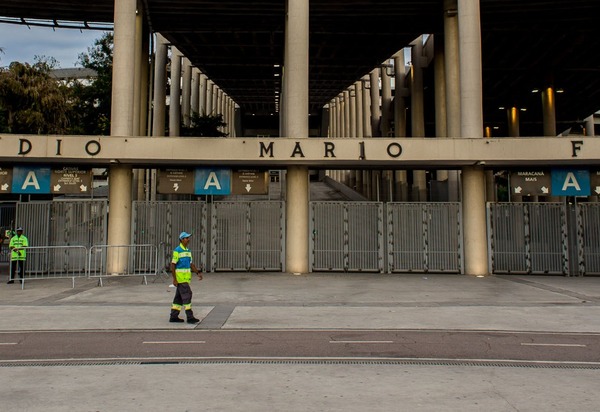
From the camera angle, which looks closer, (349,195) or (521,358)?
(521,358)

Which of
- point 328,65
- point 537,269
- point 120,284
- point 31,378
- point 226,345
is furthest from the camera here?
point 328,65

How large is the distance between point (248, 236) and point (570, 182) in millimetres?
12900

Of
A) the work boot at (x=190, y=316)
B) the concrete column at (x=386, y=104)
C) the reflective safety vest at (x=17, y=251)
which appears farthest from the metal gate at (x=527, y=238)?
the concrete column at (x=386, y=104)

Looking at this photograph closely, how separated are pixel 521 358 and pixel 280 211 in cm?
1273

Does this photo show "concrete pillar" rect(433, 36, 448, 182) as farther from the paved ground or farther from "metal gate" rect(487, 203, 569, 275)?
the paved ground

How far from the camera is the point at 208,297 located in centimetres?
1262

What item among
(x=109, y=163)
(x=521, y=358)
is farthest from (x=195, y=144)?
(x=521, y=358)

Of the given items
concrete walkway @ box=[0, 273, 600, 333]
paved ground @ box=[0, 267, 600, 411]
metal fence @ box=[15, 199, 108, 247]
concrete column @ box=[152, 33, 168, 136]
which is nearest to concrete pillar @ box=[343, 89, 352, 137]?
concrete column @ box=[152, 33, 168, 136]

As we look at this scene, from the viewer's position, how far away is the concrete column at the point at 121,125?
18031 mm

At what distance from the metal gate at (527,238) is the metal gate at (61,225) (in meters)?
15.8

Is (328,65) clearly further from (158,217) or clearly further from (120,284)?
(120,284)

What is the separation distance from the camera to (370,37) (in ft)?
98.5

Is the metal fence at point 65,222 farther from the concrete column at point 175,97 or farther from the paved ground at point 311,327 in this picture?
the concrete column at point 175,97

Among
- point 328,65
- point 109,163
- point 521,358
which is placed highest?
point 328,65
